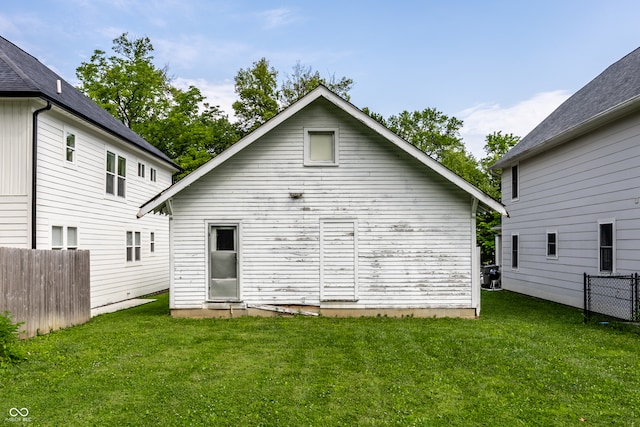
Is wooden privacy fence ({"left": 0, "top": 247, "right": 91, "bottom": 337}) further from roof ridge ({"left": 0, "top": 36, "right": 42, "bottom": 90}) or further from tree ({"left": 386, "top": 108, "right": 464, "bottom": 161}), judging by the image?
tree ({"left": 386, "top": 108, "right": 464, "bottom": 161})

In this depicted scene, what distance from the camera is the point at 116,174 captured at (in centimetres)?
1602

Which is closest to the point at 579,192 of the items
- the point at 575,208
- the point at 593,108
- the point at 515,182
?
the point at 575,208

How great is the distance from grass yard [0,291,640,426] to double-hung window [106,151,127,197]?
666 cm

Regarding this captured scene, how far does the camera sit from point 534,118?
3656 cm

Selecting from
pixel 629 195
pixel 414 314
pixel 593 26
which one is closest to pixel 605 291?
pixel 629 195

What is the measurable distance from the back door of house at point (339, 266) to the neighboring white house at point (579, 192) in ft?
21.0

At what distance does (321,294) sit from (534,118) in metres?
32.0

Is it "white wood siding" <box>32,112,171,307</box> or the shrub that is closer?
the shrub

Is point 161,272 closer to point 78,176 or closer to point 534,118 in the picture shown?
point 78,176

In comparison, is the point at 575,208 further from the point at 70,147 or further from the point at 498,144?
the point at 498,144

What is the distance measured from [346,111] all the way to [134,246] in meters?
10.6

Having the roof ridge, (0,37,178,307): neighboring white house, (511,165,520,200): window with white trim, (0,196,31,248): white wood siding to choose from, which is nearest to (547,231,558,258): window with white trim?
(511,165,520,200): window with white trim

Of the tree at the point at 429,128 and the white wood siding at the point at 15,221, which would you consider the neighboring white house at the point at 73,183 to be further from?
the tree at the point at 429,128

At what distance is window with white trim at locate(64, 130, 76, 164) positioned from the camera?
12570mm
